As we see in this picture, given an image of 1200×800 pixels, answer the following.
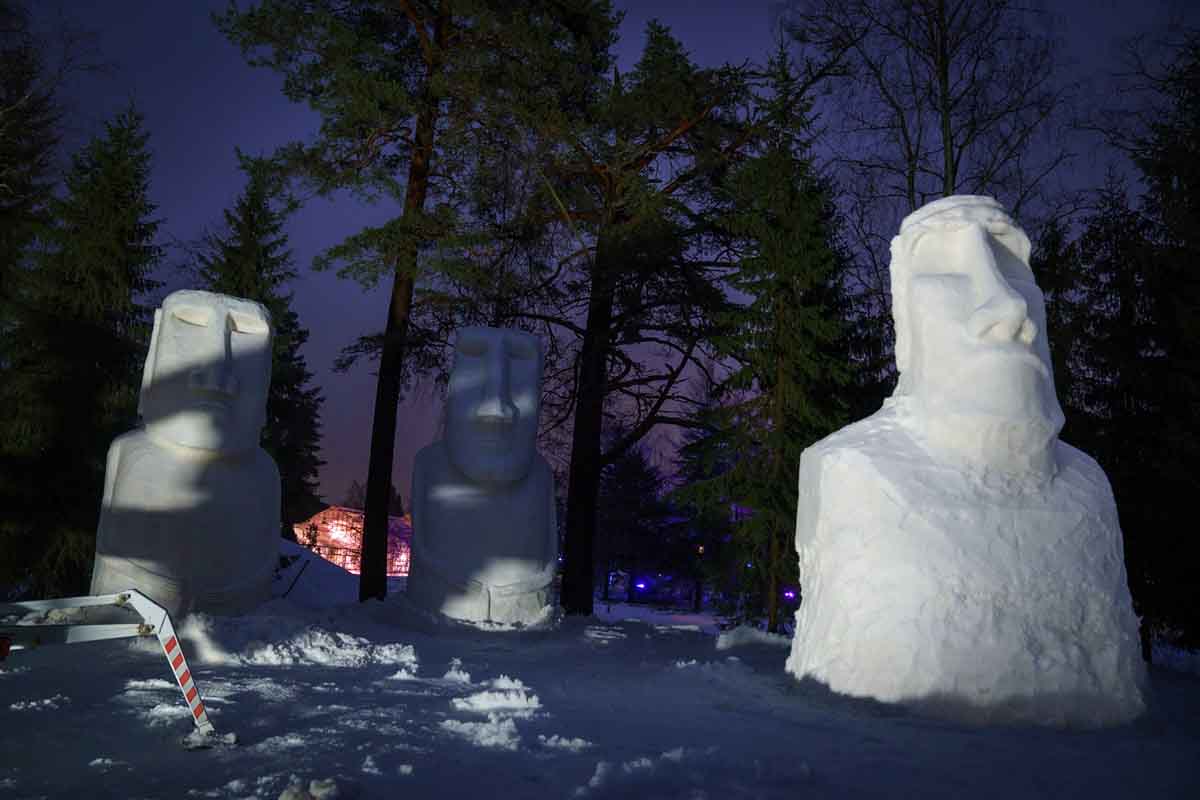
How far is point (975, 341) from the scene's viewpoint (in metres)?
4.79

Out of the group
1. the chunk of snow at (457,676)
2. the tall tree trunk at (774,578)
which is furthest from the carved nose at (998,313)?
the tall tree trunk at (774,578)

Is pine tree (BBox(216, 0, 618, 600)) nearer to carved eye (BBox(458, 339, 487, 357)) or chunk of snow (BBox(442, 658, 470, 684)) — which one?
carved eye (BBox(458, 339, 487, 357))

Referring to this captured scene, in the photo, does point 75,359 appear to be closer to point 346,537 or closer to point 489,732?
point 489,732

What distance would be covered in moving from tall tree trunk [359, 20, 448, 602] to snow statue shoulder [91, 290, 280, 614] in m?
3.46

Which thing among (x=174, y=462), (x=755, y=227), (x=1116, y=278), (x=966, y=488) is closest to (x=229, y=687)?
(x=174, y=462)

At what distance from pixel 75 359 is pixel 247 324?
197 inches

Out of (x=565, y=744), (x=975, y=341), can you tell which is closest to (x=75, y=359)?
(x=565, y=744)

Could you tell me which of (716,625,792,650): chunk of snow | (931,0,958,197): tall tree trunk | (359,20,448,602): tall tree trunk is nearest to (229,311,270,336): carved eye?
(359,20,448,602): tall tree trunk

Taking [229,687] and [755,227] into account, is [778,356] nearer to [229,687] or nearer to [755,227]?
[755,227]

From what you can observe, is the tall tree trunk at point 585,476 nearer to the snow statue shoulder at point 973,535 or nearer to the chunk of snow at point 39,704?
the snow statue shoulder at point 973,535

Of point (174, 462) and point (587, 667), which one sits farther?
point (174, 462)

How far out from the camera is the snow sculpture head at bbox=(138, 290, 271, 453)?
7512 mm

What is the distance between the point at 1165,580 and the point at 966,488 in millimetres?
5523

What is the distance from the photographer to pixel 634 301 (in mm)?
12133
